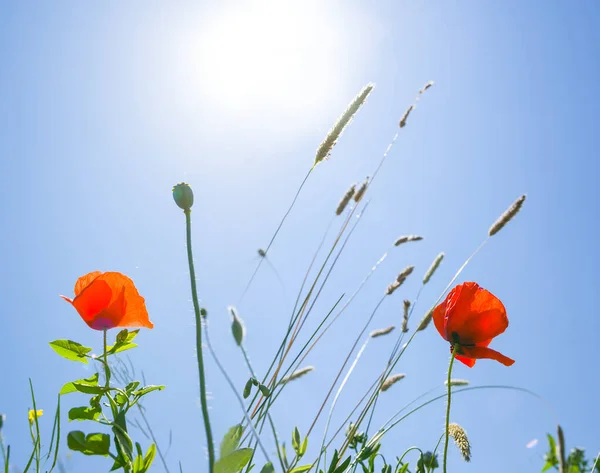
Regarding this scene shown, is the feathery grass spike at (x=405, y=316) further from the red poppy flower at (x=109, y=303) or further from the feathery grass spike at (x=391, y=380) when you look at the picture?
the red poppy flower at (x=109, y=303)

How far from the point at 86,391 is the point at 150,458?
0.19m

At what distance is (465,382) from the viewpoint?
1651 mm

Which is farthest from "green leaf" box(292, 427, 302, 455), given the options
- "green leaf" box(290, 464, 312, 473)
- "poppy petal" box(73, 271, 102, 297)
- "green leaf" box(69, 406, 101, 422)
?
"poppy petal" box(73, 271, 102, 297)

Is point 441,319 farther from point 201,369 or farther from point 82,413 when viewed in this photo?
point 201,369

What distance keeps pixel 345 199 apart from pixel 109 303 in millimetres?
956

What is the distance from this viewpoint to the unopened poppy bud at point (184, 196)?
57 cm

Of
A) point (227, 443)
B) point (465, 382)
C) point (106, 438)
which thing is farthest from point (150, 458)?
point (465, 382)

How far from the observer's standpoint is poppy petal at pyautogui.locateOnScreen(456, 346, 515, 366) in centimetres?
127

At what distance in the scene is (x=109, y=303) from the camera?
115 centimetres

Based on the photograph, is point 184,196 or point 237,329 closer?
point 237,329

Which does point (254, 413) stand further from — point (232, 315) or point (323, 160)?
point (232, 315)

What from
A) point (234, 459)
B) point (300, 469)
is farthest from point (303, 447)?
point (234, 459)

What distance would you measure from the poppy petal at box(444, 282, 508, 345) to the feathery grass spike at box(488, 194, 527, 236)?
0.46 metres

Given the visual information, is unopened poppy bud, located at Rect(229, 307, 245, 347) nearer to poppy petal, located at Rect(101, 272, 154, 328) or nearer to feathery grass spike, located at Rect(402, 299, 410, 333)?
poppy petal, located at Rect(101, 272, 154, 328)
